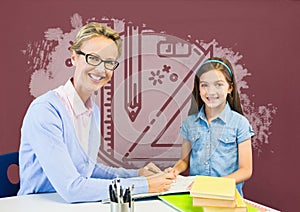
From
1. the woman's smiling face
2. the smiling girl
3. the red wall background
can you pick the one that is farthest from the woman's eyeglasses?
the red wall background

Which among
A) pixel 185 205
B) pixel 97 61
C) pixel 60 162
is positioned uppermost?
pixel 97 61

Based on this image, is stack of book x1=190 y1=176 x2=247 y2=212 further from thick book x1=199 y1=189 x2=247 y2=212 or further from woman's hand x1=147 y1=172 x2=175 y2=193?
woman's hand x1=147 y1=172 x2=175 y2=193

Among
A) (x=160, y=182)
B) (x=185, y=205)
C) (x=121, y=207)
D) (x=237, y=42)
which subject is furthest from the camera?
(x=237, y=42)

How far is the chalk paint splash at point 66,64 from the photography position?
1.53m

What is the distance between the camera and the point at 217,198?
3.52 feet

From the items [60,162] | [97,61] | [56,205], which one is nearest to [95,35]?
[97,61]

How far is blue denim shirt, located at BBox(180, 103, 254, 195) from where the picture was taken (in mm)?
1462

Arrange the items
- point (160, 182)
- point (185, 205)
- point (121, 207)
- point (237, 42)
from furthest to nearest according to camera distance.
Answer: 1. point (237, 42)
2. point (160, 182)
3. point (185, 205)
4. point (121, 207)

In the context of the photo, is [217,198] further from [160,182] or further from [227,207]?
[160,182]

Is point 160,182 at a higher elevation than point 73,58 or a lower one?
lower

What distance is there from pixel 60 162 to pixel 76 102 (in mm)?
168

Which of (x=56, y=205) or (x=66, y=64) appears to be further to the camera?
(x=66, y=64)

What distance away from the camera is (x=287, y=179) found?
6.04 feet

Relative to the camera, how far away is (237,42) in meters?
1.73
